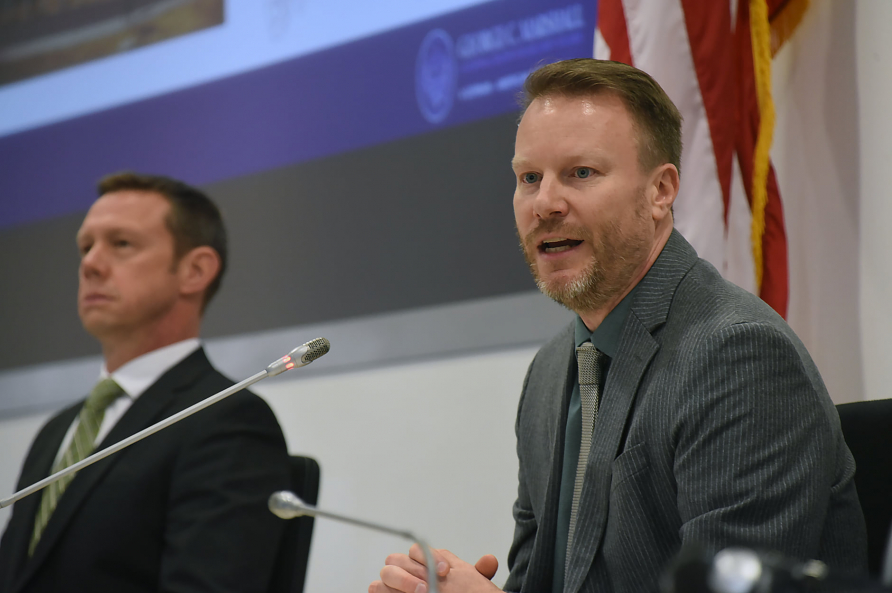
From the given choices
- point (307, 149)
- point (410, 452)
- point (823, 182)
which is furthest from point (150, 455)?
point (823, 182)

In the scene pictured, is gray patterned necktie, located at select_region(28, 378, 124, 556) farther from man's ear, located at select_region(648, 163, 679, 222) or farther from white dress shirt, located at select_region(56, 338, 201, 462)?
man's ear, located at select_region(648, 163, 679, 222)

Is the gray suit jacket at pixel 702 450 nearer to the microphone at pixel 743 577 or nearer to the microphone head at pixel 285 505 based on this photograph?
the microphone head at pixel 285 505

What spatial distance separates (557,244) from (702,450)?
0.47m

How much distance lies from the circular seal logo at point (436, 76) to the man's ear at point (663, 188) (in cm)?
112

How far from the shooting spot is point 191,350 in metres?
2.32

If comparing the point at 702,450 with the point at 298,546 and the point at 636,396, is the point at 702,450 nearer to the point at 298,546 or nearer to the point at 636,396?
the point at 636,396

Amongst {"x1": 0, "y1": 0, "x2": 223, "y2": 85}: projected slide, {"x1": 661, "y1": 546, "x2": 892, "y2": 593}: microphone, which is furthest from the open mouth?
{"x1": 0, "y1": 0, "x2": 223, "y2": 85}: projected slide

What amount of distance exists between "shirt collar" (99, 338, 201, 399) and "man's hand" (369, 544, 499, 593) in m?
1.06

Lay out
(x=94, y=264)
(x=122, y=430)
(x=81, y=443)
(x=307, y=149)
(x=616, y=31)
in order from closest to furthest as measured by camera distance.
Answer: (x=616, y=31) < (x=122, y=430) < (x=81, y=443) < (x=94, y=264) < (x=307, y=149)

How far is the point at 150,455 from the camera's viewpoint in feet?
6.65

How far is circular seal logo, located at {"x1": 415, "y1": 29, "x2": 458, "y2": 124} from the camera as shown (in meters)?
2.60

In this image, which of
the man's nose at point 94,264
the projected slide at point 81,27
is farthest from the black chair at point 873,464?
the projected slide at point 81,27

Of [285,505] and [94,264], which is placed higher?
[94,264]

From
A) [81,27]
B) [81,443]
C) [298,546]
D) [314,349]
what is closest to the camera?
[314,349]
